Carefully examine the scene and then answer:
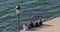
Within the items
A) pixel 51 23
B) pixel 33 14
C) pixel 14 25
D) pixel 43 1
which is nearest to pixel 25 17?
pixel 33 14

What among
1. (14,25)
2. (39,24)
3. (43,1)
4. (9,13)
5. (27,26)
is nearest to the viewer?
(27,26)

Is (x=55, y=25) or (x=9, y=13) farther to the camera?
(x=9, y=13)

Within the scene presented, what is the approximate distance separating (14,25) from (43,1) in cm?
1648

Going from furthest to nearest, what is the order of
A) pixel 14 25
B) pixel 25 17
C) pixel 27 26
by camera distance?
pixel 25 17 → pixel 14 25 → pixel 27 26

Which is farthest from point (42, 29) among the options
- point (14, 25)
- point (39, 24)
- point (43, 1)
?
point (43, 1)

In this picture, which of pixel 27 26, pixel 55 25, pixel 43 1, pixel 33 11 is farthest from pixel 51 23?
pixel 43 1

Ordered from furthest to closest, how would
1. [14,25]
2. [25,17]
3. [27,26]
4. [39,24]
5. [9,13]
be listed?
[9,13], [25,17], [14,25], [39,24], [27,26]

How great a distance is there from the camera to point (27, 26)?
1192 inches

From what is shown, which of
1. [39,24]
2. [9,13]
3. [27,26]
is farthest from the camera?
[9,13]

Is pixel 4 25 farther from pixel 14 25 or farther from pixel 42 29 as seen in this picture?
pixel 42 29

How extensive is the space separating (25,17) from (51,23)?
25.3 ft

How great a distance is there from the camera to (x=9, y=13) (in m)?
43.1

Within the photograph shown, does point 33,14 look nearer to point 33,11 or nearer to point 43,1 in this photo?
point 33,11

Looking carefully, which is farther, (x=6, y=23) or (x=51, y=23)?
(x=6, y=23)
